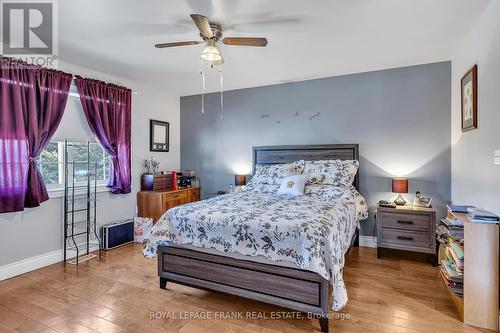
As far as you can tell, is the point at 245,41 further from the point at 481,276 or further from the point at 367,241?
the point at 367,241

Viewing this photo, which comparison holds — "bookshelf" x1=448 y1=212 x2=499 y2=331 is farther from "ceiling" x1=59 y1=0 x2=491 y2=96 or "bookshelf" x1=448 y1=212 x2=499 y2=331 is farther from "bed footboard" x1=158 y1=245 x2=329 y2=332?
"ceiling" x1=59 y1=0 x2=491 y2=96

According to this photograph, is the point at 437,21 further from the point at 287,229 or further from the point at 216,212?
the point at 216,212

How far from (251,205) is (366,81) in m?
2.61

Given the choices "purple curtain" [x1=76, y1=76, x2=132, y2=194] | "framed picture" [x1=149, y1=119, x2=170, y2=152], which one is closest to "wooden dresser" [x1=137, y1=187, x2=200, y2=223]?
"purple curtain" [x1=76, y1=76, x2=132, y2=194]

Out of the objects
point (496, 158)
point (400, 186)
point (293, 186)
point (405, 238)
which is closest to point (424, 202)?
point (400, 186)

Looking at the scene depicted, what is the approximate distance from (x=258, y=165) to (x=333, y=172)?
129cm

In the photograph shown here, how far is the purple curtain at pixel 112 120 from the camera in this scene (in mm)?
3688

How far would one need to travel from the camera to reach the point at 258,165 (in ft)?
14.9

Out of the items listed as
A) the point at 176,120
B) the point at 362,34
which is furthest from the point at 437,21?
the point at 176,120

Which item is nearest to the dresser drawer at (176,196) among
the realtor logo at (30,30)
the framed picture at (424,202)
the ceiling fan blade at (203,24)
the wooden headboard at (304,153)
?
the wooden headboard at (304,153)

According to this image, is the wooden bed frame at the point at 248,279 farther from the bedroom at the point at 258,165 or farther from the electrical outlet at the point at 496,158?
the electrical outlet at the point at 496,158

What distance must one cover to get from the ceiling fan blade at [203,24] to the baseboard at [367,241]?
338 cm

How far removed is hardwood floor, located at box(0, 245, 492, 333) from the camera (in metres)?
2.08

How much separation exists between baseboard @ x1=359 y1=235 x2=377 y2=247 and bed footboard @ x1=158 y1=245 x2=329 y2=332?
2225mm
